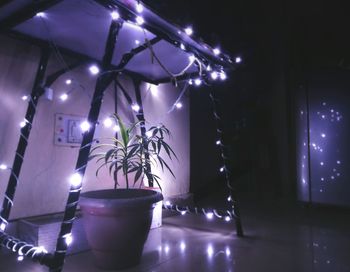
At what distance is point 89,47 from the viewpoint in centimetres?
183

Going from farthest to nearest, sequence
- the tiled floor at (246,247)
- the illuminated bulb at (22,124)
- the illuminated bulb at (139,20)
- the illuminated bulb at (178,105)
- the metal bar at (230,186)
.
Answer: the illuminated bulb at (178,105), the metal bar at (230,186), the illuminated bulb at (22,124), the tiled floor at (246,247), the illuminated bulb at (139,20)

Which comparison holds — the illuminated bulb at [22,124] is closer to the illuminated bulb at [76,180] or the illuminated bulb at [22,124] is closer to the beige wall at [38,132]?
the beige wall at [38,132]

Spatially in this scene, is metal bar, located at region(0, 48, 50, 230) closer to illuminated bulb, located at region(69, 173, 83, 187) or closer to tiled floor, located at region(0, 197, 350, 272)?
tiled floor, located at region(0, 197, 350, 272)

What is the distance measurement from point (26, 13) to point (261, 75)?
3668 mm

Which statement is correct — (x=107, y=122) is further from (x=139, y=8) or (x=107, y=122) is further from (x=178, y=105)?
(x=139, y=8)

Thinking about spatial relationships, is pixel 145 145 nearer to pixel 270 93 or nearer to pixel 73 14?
pixel 73 14

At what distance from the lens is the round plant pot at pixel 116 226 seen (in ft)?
4.44

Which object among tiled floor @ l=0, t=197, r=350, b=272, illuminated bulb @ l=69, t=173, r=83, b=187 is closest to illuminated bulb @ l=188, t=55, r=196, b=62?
illuminated bulb @ l=69, t=173, r=83, b=187

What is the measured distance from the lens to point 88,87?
83.0 inches

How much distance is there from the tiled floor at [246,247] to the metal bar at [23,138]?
294mm

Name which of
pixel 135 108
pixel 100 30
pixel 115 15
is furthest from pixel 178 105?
pixel 115 15

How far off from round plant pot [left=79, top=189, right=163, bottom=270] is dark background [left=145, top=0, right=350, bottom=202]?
2071 millimetres

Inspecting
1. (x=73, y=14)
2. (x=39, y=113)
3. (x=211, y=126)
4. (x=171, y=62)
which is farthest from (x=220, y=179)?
(x=73, y=14)

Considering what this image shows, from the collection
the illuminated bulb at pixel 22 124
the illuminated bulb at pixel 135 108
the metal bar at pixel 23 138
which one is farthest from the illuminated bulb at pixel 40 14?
the illuminated bulb at pixel 135 108
